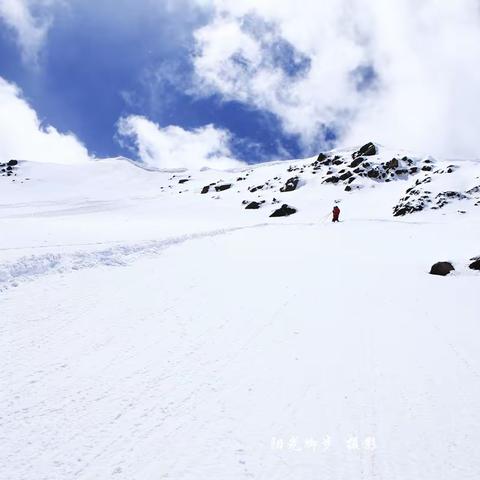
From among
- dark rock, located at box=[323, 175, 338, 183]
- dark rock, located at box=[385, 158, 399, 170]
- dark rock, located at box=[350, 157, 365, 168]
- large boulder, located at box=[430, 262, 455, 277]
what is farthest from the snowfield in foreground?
dark rock, located at box=[350, 157, 365, 168]

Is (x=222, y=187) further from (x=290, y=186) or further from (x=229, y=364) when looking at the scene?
(x=229, y=364)

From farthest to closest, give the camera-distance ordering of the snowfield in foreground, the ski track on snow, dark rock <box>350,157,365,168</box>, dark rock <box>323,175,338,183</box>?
dark rock <box>350,157,365,168</box> → dark rock <box>323,175,338,183</box> → the ski track on snow → the snowfield in foreground

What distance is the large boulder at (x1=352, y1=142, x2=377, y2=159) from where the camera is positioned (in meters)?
78.5

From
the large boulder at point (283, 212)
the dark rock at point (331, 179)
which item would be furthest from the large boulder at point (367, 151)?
the large boulder at point (283, 212)

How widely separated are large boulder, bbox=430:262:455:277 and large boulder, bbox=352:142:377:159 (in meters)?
65.8

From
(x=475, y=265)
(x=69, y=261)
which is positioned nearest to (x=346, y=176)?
(x=475, y=265)

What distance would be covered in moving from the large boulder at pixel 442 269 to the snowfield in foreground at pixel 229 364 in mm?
241

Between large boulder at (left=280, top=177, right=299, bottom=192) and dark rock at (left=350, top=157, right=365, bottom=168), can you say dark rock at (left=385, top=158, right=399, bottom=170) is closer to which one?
dark rock at (left=350, top=157, right=365, bottom=168)

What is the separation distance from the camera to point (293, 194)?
6606cm

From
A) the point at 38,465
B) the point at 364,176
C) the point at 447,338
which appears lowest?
the point at 447,338

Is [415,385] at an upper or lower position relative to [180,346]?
lower

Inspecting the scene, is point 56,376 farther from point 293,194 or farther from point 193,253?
point 293,194

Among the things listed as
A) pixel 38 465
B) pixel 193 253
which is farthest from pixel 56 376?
pixel 193 253

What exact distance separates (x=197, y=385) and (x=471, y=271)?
478 inches
